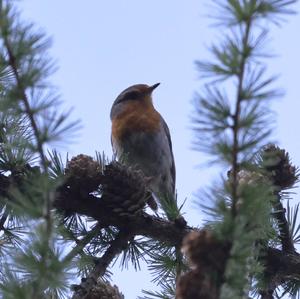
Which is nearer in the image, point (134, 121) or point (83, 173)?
point (83, 173)

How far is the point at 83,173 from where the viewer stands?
3.33m

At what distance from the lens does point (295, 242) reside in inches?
142

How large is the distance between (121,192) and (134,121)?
306 cm

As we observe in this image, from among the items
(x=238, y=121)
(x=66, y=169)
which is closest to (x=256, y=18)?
(x=238, y=121)

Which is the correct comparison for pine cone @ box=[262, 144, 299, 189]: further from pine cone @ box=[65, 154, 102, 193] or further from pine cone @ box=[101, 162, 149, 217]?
pine cone @ box=[65, 154, 102, 193]

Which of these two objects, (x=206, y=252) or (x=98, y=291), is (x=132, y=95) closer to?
(x=98, y=291)

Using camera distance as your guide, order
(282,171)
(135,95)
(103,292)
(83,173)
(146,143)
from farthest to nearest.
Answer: (135,95), (146,143), (282,171), (83,173), (103,292)

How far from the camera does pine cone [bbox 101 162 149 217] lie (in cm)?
338

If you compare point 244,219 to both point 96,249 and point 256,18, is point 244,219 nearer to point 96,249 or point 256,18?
point 256,18

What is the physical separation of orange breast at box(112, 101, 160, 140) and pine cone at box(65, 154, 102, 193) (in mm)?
2903

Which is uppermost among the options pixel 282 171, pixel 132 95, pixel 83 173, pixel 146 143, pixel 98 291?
pixel 132 95

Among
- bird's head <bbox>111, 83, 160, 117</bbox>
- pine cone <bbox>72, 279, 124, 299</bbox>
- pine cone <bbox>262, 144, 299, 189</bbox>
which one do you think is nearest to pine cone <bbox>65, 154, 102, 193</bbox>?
pine cone <bbox>72, 279, 124, 299</bbox>

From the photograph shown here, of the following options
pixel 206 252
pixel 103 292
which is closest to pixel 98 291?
pixel 103 292

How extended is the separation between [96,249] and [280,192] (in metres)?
1.01
